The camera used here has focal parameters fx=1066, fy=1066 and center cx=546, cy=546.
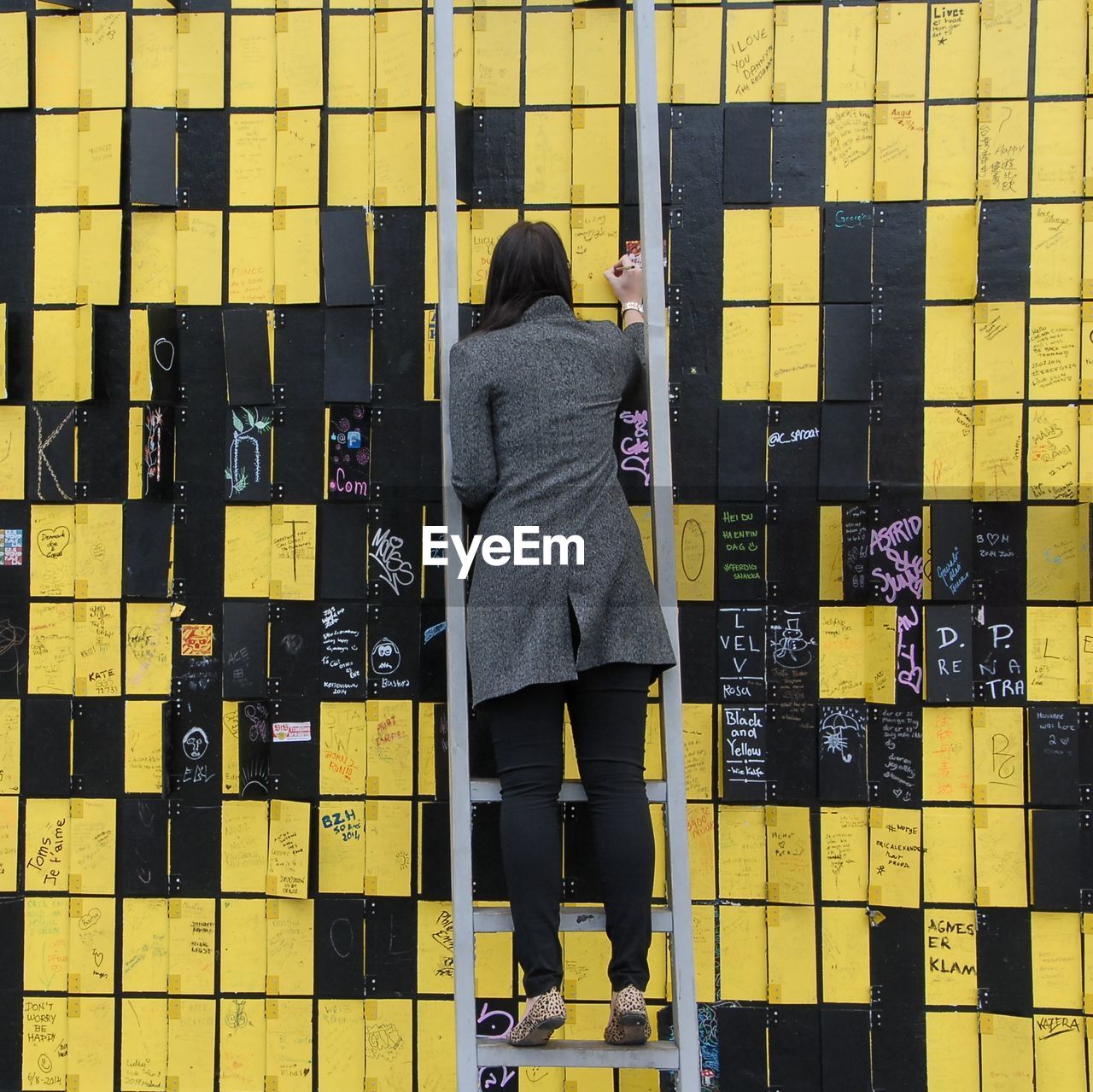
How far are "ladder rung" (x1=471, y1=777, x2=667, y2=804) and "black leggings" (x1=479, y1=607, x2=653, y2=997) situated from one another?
0.09 meters

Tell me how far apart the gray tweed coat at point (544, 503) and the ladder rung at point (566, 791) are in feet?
0.77

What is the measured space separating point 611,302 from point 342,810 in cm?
165

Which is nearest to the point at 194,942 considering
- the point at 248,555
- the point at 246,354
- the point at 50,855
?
the point at 50,855

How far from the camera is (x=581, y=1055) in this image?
7.17 ft

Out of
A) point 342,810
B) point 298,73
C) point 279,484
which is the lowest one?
point 342,810

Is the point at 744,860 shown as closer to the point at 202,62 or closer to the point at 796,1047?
the point at 796,1047

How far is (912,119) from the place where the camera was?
3.01 meters

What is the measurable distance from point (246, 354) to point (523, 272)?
1073mm

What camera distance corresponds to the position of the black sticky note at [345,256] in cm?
306

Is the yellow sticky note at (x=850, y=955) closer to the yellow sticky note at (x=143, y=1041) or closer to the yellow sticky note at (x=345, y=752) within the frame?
the yellow sticky note at (x=345, y=752)

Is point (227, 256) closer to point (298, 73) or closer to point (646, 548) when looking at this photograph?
point (298, 73)

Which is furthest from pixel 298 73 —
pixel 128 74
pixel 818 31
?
pixel 818 31

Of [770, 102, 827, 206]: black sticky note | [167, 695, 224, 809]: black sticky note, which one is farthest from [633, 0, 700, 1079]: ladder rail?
[167, 695, 224, 809]: black sticky note

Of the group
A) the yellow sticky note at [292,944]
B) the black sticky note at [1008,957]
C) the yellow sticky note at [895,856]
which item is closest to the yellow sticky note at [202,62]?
the yellow sticky note at [292,944]
